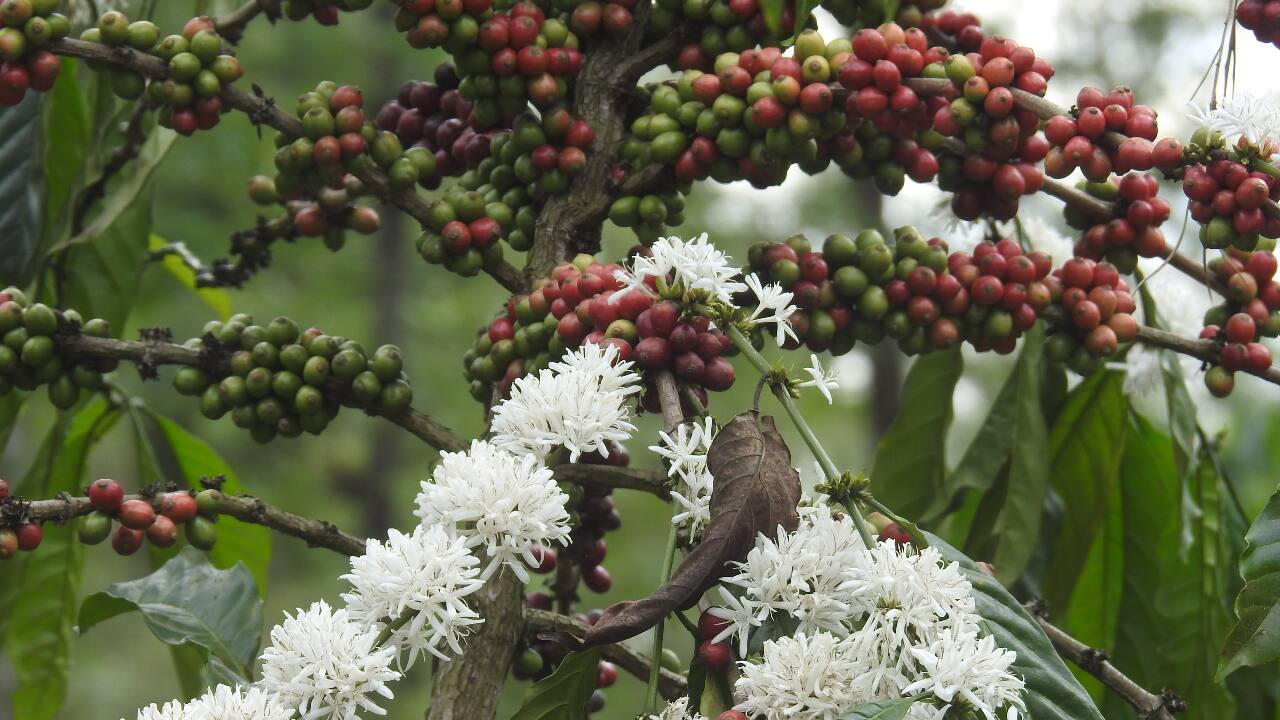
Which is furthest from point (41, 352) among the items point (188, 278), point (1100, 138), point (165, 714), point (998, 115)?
point (1100, 138)

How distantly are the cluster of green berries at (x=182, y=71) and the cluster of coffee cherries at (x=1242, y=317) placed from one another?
137cm

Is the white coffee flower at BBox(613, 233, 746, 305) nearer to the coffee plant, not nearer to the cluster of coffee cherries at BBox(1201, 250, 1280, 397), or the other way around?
the coffee plant

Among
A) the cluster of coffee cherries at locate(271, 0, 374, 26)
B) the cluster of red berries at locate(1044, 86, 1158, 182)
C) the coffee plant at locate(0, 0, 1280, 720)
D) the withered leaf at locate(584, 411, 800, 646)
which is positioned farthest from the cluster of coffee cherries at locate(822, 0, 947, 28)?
the withered leaf at locate(584, 411, 800, 646)

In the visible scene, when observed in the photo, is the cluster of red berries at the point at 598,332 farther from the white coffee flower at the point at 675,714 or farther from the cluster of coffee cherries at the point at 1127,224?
the cluster of coffee cherries at the point at 1127,224

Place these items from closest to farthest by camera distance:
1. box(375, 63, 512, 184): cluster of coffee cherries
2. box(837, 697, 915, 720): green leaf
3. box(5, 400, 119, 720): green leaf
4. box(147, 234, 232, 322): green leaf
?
1. box(837, 697, 915, 720): green leaf
2. box(375, 63, 512, 184): cluster of coffee cherries
3. box(5, 400, 119, 720): green leaf
4. box(147, 234, 232, 322): green leaf

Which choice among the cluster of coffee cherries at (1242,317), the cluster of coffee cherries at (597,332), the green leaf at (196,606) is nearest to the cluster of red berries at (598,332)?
the cluster of coffee cherries at (597,332)

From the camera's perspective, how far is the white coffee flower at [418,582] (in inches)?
41.8

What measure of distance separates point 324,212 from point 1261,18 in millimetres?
1295

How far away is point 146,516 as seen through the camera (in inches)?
55.7

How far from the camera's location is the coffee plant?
1.08 m

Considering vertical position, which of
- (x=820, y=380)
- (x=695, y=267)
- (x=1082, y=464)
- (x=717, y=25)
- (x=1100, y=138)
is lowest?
(x=820, y=380)

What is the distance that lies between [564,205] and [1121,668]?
1.23m

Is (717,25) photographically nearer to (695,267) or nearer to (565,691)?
(695,267)

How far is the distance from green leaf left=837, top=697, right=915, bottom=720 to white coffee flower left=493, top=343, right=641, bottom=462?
33cm
